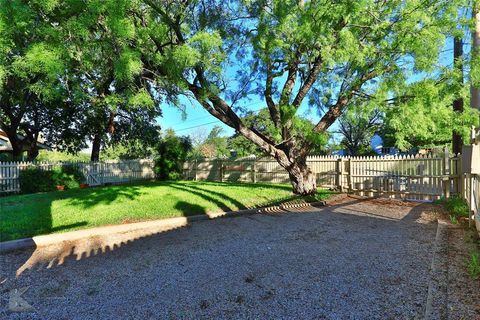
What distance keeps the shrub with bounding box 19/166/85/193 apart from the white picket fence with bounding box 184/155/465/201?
9290 millimetres

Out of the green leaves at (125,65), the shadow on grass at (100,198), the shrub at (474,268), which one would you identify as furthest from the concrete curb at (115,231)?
the shrub at (474,268)

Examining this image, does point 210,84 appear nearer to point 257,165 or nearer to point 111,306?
point 111,306

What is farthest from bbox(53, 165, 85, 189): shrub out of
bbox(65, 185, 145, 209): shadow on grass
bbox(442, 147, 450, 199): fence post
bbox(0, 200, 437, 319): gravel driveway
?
bbox(442, 147, 450, 199): fence post

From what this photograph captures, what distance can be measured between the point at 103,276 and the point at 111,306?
0.93 meters

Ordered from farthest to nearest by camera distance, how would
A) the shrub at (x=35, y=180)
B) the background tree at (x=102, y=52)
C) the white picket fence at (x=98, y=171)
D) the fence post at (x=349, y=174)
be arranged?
the shrub at (x=35, y=180)
the white picket fence at (x=98, y=171)
the fence post at (x=349, y=174)
the background tree at (x=102, y=52)

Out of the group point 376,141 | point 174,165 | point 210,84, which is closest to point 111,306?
point 210,84

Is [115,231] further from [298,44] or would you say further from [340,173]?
[340,173]

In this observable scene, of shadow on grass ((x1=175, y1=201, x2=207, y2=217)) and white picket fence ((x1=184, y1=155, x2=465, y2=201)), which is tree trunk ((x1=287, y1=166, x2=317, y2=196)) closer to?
white picket fence ((x1=184, y1=155, x2=465, y2=201))

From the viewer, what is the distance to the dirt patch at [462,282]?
287cm

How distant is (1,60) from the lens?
224 inches

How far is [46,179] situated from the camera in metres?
13.5

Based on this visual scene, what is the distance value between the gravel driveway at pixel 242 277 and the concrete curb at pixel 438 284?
82 millimetres

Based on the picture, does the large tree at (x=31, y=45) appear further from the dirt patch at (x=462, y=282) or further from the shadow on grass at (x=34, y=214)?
the dirt patch at (x=462, y=282)

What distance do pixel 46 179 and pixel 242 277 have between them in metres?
13.2
